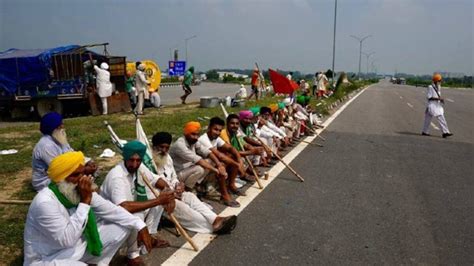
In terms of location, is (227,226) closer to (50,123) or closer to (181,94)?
(50,123)

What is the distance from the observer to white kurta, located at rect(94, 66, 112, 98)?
47.6 ft

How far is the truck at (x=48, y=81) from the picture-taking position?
14016 mm

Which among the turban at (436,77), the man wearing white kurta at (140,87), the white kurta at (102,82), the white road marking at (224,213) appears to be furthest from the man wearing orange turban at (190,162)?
the man wearing white kurta at (140,87)

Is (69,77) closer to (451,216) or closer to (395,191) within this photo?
(395,191)

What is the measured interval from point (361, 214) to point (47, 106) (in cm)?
1191

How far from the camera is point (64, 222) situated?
10.5 ft

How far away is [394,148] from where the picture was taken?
10289 mm

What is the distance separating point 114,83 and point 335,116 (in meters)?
8.32

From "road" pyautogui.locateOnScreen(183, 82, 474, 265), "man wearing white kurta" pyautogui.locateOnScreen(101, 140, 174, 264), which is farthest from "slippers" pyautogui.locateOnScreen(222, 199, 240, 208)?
"man wearing white kurta" pyautogui.locateOnScreen(101, 140, 174, 264)

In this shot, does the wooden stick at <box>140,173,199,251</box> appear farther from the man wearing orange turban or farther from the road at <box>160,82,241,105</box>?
the road at <box>160,82,241,105</box>

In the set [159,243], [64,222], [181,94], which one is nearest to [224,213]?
[159,243]

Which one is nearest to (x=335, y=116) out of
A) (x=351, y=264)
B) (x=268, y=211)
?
(x=268, y=211)

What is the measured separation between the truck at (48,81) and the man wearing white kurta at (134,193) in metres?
10.8

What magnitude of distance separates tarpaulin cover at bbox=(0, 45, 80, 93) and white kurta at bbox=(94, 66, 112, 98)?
1487 millimetres
